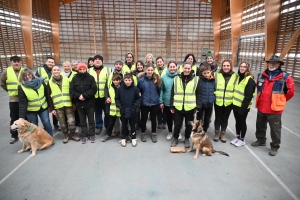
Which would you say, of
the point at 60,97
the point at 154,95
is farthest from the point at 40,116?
the point at 154,95

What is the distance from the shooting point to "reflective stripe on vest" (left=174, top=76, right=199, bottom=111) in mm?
3385

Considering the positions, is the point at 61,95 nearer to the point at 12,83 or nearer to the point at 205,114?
the point at 12,83

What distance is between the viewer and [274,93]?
316cm

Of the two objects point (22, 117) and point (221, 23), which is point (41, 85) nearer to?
point (22, 117)

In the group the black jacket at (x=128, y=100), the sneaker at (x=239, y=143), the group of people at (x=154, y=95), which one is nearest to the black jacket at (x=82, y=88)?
the group of people at (x=154, y=95)

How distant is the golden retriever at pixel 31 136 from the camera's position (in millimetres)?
3194

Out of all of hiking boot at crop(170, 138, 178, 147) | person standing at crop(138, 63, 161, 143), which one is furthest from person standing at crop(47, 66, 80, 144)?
hiking boot at crop(170, 138, 178, 147)

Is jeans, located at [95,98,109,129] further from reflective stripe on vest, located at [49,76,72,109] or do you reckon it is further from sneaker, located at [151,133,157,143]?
sneaker, located at [151,133,157,143]

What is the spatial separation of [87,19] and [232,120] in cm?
2072

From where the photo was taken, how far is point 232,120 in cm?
523

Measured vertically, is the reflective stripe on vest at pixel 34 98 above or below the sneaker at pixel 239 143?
above

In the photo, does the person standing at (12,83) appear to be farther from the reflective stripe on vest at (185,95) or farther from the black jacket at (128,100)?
the reflective stripe on vest at (185,95)

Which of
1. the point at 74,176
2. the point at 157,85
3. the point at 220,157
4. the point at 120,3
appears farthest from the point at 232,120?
the point at 120,3

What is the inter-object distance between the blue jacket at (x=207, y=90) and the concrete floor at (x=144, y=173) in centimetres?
94
